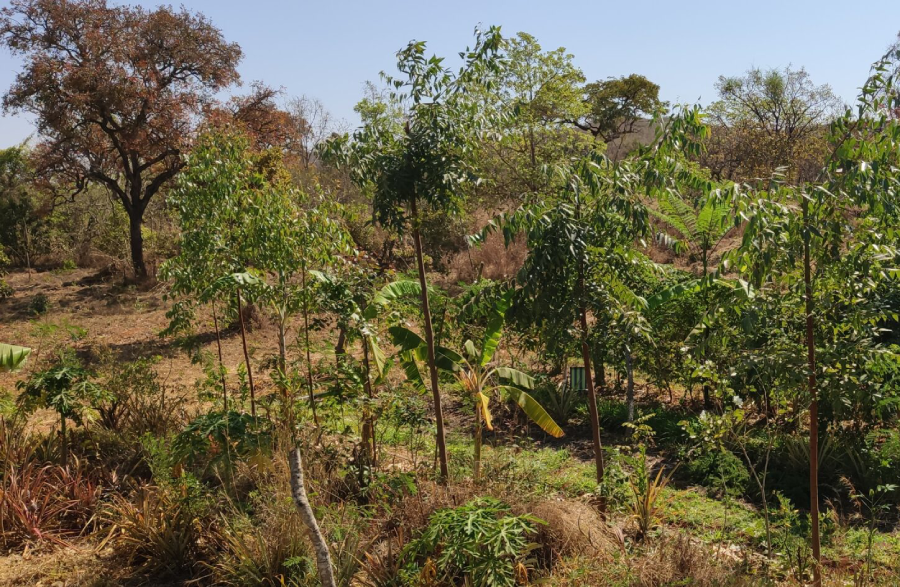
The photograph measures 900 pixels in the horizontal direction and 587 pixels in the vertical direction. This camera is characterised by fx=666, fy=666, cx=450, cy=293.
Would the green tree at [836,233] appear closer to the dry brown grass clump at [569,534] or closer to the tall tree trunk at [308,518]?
the dry brown grass clump at [569,534]

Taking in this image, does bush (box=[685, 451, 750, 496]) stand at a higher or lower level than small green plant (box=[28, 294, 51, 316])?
lower

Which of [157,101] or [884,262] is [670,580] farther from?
[157,101]

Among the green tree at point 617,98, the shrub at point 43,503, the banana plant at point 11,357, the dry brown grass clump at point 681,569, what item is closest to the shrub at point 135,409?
the shrub at point 43,503

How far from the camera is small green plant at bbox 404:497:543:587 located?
14.2 ft

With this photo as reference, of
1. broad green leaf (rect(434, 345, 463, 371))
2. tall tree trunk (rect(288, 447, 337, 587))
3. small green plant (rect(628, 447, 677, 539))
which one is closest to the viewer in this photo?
tall tree trunk (rect(288, 447, 337, 587))

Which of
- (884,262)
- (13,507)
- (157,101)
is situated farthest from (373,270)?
(157,101)

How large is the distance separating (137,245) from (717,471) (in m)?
18.8

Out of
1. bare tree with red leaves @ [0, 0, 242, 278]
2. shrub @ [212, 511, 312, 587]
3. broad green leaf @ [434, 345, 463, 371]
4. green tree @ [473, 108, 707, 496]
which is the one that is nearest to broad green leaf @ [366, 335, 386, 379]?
broad green leaf @ [434, 345, 463, 371]

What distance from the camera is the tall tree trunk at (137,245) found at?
20.6 meters

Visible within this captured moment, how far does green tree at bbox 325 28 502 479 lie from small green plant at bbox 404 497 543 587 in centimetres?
125

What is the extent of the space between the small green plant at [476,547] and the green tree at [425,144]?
1253 mm

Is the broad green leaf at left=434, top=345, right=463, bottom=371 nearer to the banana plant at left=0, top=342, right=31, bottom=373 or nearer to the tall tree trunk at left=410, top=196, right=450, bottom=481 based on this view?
the tall tree trunk at left=410, top=196, right=450, bottom=481

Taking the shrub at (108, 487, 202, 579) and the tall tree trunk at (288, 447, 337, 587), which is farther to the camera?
the shrub at (108, 487, 202, 579)

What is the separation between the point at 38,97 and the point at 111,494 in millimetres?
14921
